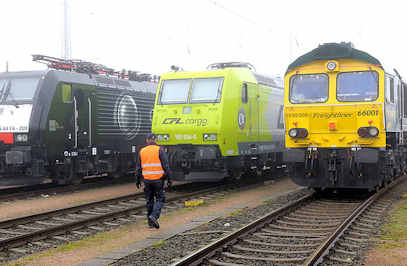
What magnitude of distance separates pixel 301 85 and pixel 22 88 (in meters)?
7.63

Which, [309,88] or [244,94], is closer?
[309,88]

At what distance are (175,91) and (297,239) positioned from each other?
8003 millimetres

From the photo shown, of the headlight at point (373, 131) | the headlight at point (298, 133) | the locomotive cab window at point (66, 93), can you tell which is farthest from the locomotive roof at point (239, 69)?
the headlight at point (373, 131)

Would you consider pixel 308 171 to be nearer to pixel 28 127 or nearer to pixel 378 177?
pixel 378 177

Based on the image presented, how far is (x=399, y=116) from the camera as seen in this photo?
14.5m

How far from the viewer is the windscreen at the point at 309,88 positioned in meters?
13.0

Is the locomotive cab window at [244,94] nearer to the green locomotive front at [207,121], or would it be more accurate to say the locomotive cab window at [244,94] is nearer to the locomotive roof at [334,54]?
the green locomotive front at [207,121]

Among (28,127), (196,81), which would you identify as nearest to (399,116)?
(196,81)

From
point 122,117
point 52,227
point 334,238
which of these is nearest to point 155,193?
point 52,227

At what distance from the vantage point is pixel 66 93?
621 inches

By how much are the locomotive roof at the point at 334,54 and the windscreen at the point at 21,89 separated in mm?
7067

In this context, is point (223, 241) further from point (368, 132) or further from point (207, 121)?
point (207, 121)

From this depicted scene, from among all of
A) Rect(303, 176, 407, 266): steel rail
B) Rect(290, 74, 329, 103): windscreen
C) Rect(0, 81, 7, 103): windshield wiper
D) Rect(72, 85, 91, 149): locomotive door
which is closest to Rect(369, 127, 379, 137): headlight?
Rect(290, 74, 329, 103): windscreen

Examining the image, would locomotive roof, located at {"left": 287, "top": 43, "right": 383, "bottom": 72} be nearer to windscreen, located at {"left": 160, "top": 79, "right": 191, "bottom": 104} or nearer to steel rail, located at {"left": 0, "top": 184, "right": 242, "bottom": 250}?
windscreen, located at {"left": 160, "top": 79, "right": 191, "bottom": 104}
